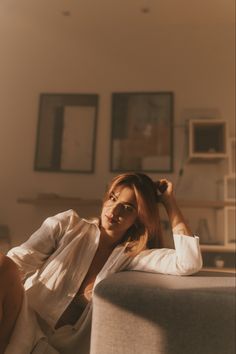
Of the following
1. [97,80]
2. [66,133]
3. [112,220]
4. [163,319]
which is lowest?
[163,319]

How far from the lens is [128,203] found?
1.03 meters

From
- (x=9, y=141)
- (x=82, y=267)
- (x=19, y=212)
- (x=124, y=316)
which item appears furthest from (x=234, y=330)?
(x=9, y=141)

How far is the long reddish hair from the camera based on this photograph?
102 centimetres

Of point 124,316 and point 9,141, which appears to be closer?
point 124,316

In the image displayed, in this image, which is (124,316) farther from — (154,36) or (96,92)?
(154,36)

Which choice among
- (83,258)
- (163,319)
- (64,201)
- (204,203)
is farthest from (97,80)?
(163,319)

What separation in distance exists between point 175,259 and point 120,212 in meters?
0.22

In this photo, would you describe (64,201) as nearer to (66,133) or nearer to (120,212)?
(66,133)

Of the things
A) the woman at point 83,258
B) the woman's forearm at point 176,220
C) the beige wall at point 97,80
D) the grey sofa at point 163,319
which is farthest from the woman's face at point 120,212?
the beige wall at point 97,80

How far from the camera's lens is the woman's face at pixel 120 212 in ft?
3.36

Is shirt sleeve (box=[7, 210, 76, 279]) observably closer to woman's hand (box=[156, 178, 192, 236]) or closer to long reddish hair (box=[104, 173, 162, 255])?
long reddish hair (box=[104, 173, 162, 255])

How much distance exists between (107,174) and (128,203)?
1.34 m

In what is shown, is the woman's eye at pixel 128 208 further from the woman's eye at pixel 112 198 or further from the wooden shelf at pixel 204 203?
the wooden shelf at pixel 204 203

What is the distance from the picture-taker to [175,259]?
0.92 meters
